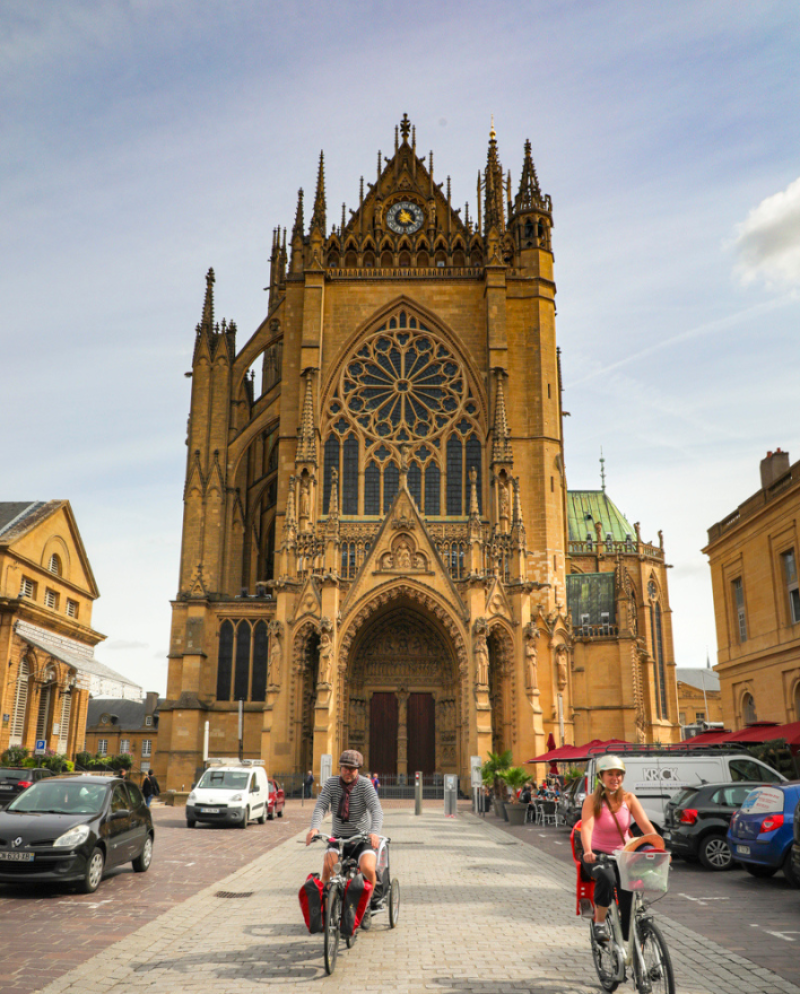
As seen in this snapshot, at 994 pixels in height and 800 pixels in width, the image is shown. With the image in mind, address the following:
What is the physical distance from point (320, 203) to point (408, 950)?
4172 centimetres

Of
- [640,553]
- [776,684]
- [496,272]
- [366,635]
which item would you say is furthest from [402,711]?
[640,553]

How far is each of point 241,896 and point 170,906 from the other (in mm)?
1169

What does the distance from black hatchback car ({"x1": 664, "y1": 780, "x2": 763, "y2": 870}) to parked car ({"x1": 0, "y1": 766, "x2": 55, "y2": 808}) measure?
12.5 metres

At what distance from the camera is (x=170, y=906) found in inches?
422

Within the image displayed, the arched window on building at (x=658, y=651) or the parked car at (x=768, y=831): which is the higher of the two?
the arched window on building at (x=658, y=651)

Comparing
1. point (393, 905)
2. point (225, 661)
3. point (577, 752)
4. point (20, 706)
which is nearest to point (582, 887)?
point (393, 905)

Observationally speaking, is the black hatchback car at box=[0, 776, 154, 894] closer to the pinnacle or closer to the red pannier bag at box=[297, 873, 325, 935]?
the red pannier bag at box=[297, 873, 325, 935]

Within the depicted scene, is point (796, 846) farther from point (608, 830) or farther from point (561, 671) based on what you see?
point (561, 671)

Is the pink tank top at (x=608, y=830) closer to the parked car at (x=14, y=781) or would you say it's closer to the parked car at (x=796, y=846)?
the parked car at (x=796, y=846)

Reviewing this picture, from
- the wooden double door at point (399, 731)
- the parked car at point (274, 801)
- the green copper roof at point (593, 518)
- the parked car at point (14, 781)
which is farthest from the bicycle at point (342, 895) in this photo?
the green copper roof at point (593, 518)

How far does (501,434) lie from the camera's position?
133 feet

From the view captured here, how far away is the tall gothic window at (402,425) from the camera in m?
42.2

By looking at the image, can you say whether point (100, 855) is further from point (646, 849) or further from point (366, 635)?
point (366, 635)

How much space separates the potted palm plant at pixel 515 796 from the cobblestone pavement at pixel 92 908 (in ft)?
30.8
